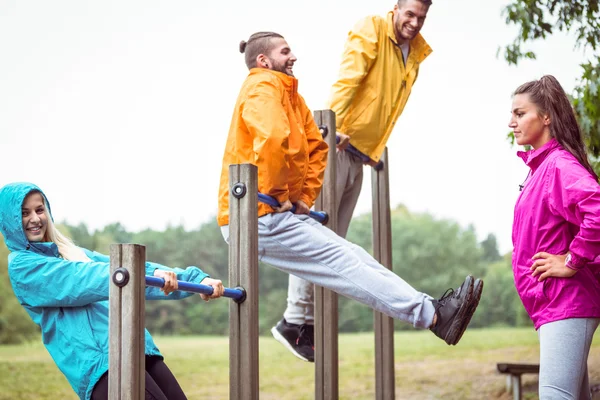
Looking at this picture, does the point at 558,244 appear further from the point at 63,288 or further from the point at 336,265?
the point at 63,288

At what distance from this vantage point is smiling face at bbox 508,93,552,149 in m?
2.44

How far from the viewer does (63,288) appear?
2326 millimetres

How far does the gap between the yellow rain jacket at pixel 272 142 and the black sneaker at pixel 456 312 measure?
656 mm

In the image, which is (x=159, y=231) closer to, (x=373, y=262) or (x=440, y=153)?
(x=440, y=153)

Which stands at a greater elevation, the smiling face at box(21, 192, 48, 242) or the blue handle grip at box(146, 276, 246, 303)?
the smiling face at box(21, 192, 48, 242)

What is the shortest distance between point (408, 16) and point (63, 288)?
2.02 m

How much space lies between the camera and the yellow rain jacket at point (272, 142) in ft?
8.86

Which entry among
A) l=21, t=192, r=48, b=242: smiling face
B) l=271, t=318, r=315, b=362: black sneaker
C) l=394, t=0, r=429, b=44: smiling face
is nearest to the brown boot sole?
l=271, t=318, r=315, b=362: black sneaker

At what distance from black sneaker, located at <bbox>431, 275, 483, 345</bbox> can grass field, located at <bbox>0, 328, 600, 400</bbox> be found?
8248 millimetres

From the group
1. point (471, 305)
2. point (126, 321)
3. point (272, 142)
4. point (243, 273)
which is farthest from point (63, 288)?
point (471, 305)

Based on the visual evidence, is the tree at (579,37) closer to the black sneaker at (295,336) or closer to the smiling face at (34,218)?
the black sneaker at (295,336)

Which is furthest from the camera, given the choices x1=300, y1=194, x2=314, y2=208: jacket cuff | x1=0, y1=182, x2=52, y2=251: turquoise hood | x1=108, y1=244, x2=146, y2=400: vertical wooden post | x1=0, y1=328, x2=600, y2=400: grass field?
x1=0, y1=328, x2=600, y2=400: grass field

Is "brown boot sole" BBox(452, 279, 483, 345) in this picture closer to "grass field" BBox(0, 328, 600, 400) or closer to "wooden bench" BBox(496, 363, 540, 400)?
"wooden bench" BBox(496, 363, 540, 400)

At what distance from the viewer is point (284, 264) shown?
2.85m
